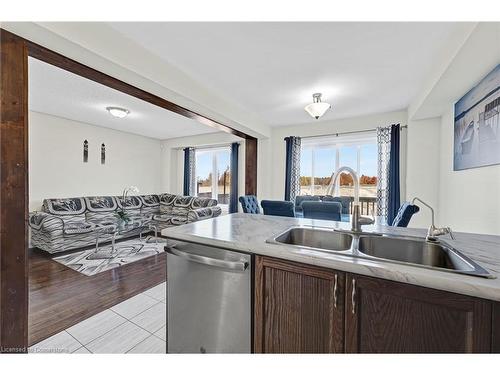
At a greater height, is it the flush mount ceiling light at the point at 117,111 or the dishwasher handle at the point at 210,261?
the flush mount ceiling light at the point at 117,111

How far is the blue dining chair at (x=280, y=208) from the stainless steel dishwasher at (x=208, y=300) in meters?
2.00

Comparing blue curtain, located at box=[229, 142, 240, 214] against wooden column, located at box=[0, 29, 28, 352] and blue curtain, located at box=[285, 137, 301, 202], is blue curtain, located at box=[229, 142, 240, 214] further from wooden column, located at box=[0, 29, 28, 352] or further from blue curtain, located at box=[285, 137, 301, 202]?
wooden column, located at box=[0, 29, 28, 352]

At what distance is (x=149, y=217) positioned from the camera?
200 inches

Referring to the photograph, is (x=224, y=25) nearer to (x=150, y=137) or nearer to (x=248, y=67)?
(x=248, y=67)

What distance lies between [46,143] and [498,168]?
244 inches

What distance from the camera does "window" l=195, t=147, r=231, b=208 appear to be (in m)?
5.88

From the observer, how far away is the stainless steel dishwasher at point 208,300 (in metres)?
1.13

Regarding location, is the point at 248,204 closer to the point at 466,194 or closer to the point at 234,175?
the point at 234,175

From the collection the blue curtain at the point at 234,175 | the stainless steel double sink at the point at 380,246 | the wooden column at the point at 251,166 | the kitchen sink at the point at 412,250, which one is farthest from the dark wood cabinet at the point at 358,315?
the blue curtain at the point at 234,175

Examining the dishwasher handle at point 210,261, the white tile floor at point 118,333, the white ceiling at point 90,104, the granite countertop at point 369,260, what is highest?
the white ceiling at point 90,104

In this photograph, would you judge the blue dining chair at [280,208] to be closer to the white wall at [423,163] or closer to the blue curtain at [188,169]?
the white wall at [423,163]

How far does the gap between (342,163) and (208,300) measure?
13.5 feet

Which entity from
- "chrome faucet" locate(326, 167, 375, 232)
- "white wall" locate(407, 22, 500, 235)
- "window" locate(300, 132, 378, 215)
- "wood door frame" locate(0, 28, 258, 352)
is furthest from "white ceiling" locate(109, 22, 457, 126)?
"chrome faucet" locate(326, 167, 375, 232)
